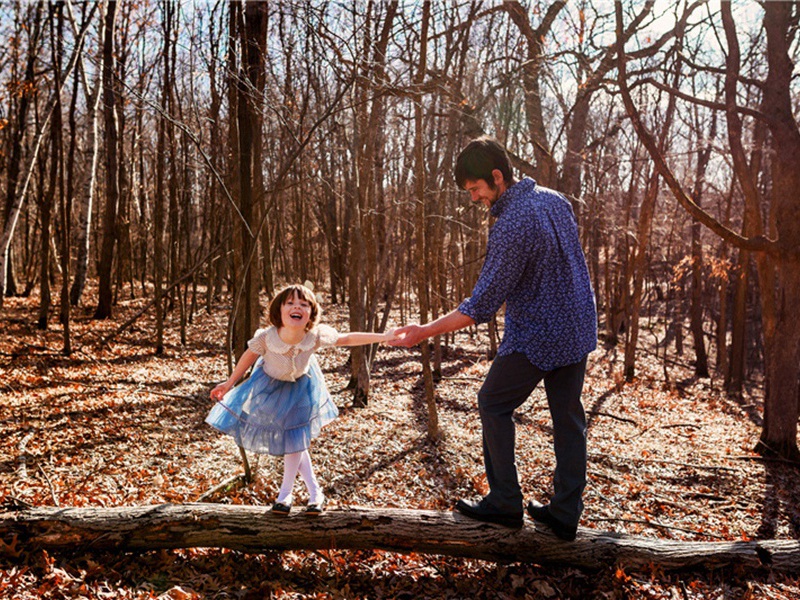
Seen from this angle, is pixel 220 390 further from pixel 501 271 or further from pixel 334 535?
pixel 501 271

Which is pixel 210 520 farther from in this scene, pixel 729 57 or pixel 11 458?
pixel 729 57

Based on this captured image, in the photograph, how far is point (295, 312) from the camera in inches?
145

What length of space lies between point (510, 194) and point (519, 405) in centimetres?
120

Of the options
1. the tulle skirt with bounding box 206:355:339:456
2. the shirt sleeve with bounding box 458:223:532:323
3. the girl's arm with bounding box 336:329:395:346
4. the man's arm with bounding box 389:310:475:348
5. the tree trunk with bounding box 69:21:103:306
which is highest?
the tree trunk with bounding box 69:21:103:306

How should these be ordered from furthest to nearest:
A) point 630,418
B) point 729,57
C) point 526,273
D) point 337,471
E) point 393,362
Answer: point 393,362, point 630,418, point 729,57, point 337,471, point 526,273

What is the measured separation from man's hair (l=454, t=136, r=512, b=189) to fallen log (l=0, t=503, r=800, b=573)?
212 cm

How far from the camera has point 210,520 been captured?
3.61 metres

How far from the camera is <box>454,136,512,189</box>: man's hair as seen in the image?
127 inches

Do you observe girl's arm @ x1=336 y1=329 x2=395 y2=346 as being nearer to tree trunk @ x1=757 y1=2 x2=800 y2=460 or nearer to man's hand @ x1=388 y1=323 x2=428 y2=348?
man's hand @ x1=388 y1=323 x2=428 y2=348

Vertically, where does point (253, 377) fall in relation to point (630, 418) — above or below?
above

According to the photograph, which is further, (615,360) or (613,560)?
(615,360)

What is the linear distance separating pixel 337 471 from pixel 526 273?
3536 millimetres

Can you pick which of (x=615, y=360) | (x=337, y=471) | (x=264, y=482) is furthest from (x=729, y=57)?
(x=615, y=360)

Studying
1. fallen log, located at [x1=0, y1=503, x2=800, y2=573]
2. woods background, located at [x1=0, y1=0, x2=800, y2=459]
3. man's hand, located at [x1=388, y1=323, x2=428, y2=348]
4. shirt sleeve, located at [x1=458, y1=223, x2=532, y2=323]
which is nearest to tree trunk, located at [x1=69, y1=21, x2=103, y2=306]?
woods background, located at [x1=0, y1=0, x2=800, y2=459]
